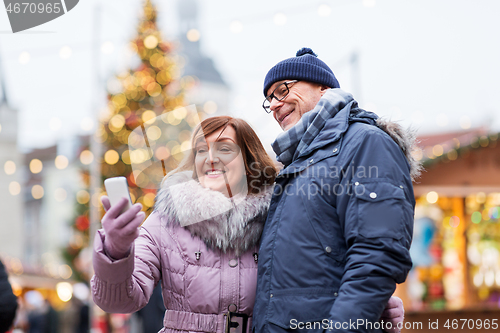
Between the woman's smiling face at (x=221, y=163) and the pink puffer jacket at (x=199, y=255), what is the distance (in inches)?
2.9

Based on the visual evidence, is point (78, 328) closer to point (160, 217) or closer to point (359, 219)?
point (160, 217)

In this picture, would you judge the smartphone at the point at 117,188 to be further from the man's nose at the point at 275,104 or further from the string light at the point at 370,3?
the string light at the point at 370,3

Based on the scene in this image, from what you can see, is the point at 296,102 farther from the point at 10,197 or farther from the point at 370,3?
the point at 10,197

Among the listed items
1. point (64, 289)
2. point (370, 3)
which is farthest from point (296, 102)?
point (64, 289)

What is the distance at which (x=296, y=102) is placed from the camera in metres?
2.22

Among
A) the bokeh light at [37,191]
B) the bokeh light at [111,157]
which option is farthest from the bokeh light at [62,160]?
the bokeh light at [111,157]

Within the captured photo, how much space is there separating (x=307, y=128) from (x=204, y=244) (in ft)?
2.33

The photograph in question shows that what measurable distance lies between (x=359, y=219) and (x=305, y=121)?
0.57 metres

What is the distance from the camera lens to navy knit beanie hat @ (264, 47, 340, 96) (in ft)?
7.32

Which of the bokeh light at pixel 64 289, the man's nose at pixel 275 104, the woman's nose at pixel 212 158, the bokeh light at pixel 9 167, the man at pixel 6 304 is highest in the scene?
the man's nose at pixel 275 104

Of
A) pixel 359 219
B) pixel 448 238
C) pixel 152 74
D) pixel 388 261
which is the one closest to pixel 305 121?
pixel 359 219

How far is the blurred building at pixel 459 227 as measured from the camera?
6.22 m

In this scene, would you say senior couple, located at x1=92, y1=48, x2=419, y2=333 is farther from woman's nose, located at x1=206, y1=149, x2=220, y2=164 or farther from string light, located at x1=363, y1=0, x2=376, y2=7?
string light, located at x1=363, y1=0, x2=376, y2=7

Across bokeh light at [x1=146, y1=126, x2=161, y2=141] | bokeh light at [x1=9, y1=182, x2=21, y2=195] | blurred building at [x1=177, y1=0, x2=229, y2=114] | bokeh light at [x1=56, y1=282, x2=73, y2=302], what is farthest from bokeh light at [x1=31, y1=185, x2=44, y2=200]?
bokeh light at [x1=146, y1=126, x2=161, y2=141]
